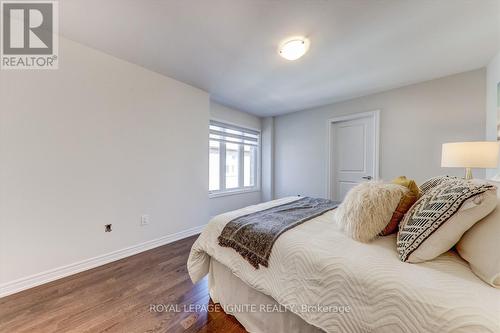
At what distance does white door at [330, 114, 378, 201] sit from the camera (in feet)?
10.5

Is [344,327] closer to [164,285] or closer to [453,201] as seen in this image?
[453,201]

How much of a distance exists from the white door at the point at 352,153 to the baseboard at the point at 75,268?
300 cm

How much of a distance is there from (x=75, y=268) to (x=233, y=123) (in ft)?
10.2

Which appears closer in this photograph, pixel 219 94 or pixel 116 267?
pixel 116 267

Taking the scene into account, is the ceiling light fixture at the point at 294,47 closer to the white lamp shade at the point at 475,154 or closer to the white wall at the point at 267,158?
the white lamp shade at the point at 475,154

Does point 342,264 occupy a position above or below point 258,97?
below

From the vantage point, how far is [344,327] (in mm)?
833

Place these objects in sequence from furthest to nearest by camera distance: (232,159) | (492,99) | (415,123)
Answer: (232,159) → (415,123) → (492,99)

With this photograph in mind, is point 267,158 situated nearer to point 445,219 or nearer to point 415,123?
point 415,123

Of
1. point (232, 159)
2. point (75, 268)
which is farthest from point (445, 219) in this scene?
point (232, 159)

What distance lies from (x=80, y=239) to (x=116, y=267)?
0.46 m

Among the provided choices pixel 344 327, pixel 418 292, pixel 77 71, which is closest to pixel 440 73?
pixel 418 292

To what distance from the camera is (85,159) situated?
199cm

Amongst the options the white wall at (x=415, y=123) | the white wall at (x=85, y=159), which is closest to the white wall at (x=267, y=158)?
the white wall at (x=415, y=123)
